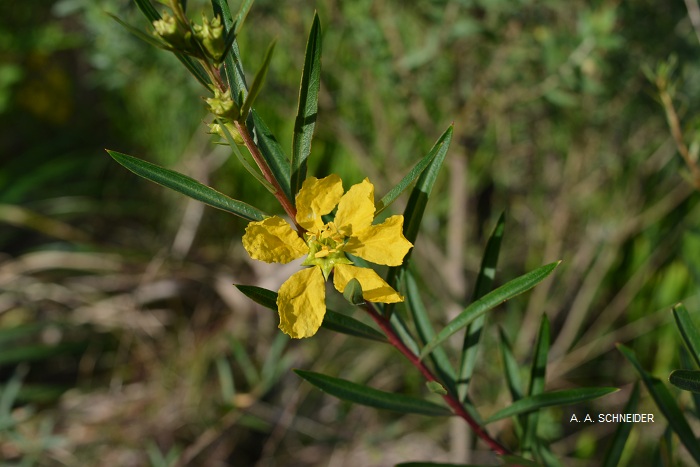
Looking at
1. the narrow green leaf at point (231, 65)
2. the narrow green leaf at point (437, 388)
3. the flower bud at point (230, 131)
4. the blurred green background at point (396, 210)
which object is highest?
the blurred green background at point (396, 210)

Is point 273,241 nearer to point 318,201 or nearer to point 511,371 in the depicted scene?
point 318,201

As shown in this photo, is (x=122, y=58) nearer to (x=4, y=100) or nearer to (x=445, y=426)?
(x=4, y=100)

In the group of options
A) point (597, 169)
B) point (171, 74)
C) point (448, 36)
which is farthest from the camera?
point (597, 169)

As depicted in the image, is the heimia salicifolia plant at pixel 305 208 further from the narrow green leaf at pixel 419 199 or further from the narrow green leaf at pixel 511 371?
the narrow green leaf at pixel 511 371

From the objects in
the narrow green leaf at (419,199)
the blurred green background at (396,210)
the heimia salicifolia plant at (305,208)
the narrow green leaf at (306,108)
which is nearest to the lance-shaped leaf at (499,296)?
the heimia salicifolia plant at (305,208)

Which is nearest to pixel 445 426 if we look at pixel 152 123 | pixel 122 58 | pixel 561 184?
pixel 561 184
